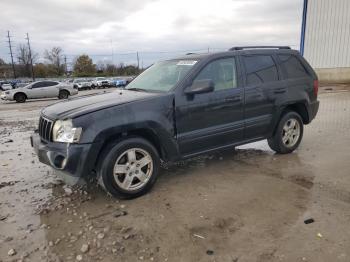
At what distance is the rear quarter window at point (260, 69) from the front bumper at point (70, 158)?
2747 millimetres

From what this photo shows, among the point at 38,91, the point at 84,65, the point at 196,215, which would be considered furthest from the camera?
the point at 84,65

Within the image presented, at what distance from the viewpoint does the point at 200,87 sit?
438 cm

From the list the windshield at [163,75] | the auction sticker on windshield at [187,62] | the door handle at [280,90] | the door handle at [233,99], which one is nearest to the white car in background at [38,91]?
the windshield at [163,75]

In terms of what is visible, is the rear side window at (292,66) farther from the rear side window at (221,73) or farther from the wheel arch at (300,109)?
the rear side window at (221,73)

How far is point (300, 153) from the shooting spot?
6020 millimetres

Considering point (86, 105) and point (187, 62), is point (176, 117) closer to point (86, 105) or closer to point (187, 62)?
point (187, 62)

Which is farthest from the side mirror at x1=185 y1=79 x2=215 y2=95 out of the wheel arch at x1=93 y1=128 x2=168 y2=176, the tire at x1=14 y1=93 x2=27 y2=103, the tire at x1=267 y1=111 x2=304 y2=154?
the tire at x1=14 y1=93 x2=27 y2=103

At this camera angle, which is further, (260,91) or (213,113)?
(260,91)

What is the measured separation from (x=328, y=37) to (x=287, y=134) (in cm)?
2118

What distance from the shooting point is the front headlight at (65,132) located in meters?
3.78

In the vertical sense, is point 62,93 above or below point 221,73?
below

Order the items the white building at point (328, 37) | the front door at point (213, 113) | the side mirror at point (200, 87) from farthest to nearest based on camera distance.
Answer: the white building at point (328, 37) < the front door at point (213, 113) < the side mirror at point (200, 87)

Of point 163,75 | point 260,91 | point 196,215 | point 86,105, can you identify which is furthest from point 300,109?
point 86,105

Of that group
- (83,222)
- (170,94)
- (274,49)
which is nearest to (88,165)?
(83,222)
